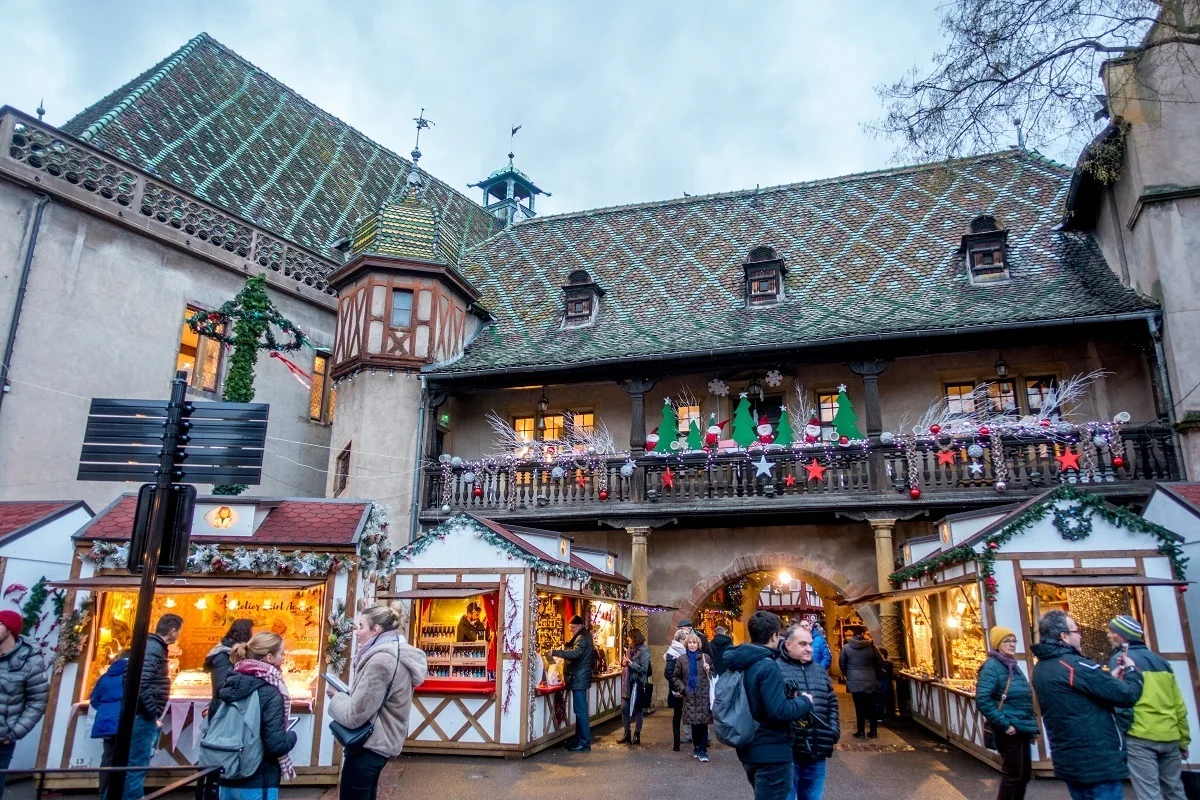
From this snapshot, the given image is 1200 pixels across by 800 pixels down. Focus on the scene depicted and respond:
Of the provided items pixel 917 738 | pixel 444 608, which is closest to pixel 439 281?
pixel 444 608

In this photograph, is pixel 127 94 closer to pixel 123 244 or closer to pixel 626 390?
pixel 123 244

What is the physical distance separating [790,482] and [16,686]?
12.0m

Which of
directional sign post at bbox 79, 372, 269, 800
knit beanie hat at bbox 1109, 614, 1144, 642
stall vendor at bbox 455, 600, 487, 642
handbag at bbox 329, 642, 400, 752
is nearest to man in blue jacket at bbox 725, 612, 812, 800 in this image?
handbag at bbox 329, 642, 400, 752

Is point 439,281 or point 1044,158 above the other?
point 1044,158

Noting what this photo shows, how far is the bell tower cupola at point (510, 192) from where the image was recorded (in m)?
32.1

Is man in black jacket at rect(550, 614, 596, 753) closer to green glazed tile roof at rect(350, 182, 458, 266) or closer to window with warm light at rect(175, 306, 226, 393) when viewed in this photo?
green glazed tile roof at rect(350, 182, 458, 266)

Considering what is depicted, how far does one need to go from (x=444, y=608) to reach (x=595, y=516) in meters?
4.97

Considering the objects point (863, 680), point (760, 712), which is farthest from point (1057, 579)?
point (760, 712)

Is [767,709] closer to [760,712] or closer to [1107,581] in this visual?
[760,712]

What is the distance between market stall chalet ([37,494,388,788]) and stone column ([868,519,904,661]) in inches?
339

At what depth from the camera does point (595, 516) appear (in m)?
15.9

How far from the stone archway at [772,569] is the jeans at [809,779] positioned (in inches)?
401

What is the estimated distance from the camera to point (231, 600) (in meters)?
10.1

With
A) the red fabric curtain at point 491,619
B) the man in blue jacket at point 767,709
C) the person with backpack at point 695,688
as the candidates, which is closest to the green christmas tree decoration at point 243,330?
the red fabric curtain at point 491,619
